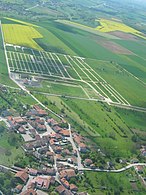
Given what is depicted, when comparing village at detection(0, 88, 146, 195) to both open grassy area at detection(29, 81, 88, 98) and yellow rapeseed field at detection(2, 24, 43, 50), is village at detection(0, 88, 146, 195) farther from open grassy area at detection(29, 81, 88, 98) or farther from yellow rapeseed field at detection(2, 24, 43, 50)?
yellow rapeseed field at detection(2, 24, 43, 50)

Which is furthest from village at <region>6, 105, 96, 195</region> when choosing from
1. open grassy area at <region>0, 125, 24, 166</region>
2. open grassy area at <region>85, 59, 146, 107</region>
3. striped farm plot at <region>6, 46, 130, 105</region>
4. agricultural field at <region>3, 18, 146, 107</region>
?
open grassy area at <region>85, 59, 146, 107</region>

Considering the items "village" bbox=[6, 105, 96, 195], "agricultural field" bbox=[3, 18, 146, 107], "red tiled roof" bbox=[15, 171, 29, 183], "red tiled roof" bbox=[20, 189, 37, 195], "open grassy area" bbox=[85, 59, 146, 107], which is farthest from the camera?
"open grassy area" bbox=[85, 59, 146, 107]

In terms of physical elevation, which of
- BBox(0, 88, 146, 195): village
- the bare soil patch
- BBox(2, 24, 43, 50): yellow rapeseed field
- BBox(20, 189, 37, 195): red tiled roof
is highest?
BBox(20, 189, 37, 195): red tiled roof

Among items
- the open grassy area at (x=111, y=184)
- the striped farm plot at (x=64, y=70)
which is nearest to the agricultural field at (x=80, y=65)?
the striped farm plot at (x=64, y=70)

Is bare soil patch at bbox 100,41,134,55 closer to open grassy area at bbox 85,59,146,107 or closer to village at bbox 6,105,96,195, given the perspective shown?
open grassy area at bbox 85,59,146,107

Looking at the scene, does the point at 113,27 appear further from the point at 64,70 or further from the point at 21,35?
the point at 64,70

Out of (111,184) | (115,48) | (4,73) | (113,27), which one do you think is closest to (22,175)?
(111,184)

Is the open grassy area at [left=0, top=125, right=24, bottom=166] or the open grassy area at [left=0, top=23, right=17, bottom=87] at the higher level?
the open grassy area at [left=0, top=125, right=24, bottom=166]

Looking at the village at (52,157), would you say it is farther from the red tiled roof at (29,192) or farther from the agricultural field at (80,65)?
the agricultural field at (80,65)

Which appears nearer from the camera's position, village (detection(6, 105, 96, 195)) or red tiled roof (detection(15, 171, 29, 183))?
red tiled roof (detection(15, 171, 29, 183))

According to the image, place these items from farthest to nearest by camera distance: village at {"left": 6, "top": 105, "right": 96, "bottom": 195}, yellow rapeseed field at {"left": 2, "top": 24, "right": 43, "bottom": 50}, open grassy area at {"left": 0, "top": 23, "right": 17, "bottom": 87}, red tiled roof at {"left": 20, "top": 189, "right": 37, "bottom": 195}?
yellow rapeseed field at {"left": 2, "top": 24, "right": 43, "bottom": 50} → open grassy area at {"left": 0, "top": 23, "right": 17, "bottom": 87} → village at {"left": 6, "top": 105, "right": 96, "bottom": 195} → red tiled roof at {"left": 20, "top": 189, "right": 37, "bottom": 195}
